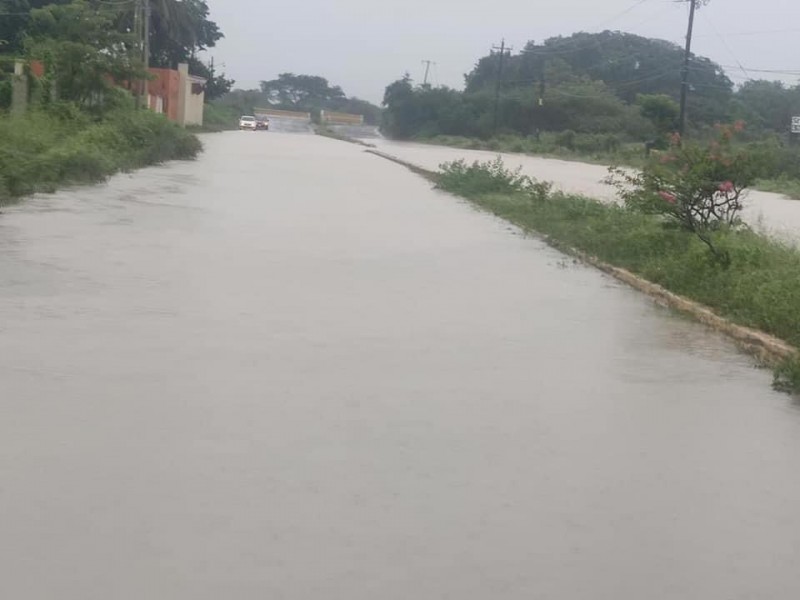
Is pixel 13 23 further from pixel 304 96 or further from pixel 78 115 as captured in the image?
pixel 304 96

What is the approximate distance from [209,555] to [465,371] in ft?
14.7

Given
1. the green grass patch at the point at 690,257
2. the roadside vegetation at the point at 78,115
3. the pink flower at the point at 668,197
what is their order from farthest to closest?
the roadside vegetation at the point at 78,115 < the pink flower at the point at 668,197 < the green grass patch at the point at 690,257

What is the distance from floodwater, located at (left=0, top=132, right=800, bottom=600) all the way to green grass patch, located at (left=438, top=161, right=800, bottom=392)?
57 cm

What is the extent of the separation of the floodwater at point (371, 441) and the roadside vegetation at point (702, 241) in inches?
24.1

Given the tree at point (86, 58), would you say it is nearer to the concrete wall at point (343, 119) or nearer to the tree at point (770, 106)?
the tree at point (770, 106)

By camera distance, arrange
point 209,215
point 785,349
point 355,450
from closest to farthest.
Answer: point 355,450, point 785,349, point 209,215

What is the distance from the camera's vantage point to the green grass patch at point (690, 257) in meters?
11.9

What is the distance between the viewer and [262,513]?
6.01 meters

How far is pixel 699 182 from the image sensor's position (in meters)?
16.6

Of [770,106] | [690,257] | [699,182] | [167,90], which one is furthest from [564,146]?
[690,257]

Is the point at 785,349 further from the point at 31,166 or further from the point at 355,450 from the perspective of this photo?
the point at 31,166

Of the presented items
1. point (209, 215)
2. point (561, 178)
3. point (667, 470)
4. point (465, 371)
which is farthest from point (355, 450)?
point (561, 178)

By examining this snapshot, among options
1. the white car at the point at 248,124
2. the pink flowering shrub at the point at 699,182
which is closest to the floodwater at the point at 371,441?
the pink flowering shrub at the point at 699,182

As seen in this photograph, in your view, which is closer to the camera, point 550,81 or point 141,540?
point 141,540
